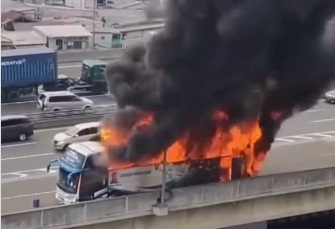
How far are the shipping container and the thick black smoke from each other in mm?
8470

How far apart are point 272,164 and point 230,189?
2546 mm

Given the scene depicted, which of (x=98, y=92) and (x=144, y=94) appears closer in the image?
(x=144, y=94)

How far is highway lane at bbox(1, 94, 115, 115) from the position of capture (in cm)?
2338

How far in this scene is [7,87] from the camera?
2455 cm

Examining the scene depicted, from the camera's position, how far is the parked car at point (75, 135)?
19109mm

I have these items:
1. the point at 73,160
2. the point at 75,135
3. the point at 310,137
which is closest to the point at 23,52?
the point at 75,135

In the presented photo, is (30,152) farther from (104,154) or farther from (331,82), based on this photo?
(331,82)

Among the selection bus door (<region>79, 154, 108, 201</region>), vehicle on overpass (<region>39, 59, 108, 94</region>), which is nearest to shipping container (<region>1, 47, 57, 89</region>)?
vehicle on overpass (<region>39, 59, 108, 94</region>)

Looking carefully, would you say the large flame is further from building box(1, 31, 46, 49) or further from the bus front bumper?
building box(1, 31, 46, 49)

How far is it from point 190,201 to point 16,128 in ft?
23.3

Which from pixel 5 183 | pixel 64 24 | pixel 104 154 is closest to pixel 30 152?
pixel 5 183

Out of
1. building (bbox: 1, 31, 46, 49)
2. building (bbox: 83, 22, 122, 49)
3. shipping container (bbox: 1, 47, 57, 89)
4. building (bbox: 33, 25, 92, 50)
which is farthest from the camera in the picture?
→ building (bbox: 83, 22, 122, 49)

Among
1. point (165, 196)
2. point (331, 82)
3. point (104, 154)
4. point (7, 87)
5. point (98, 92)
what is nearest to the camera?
point (165, 196)

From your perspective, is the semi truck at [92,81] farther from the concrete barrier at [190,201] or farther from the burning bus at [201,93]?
the concrete barrier at [190,201]
